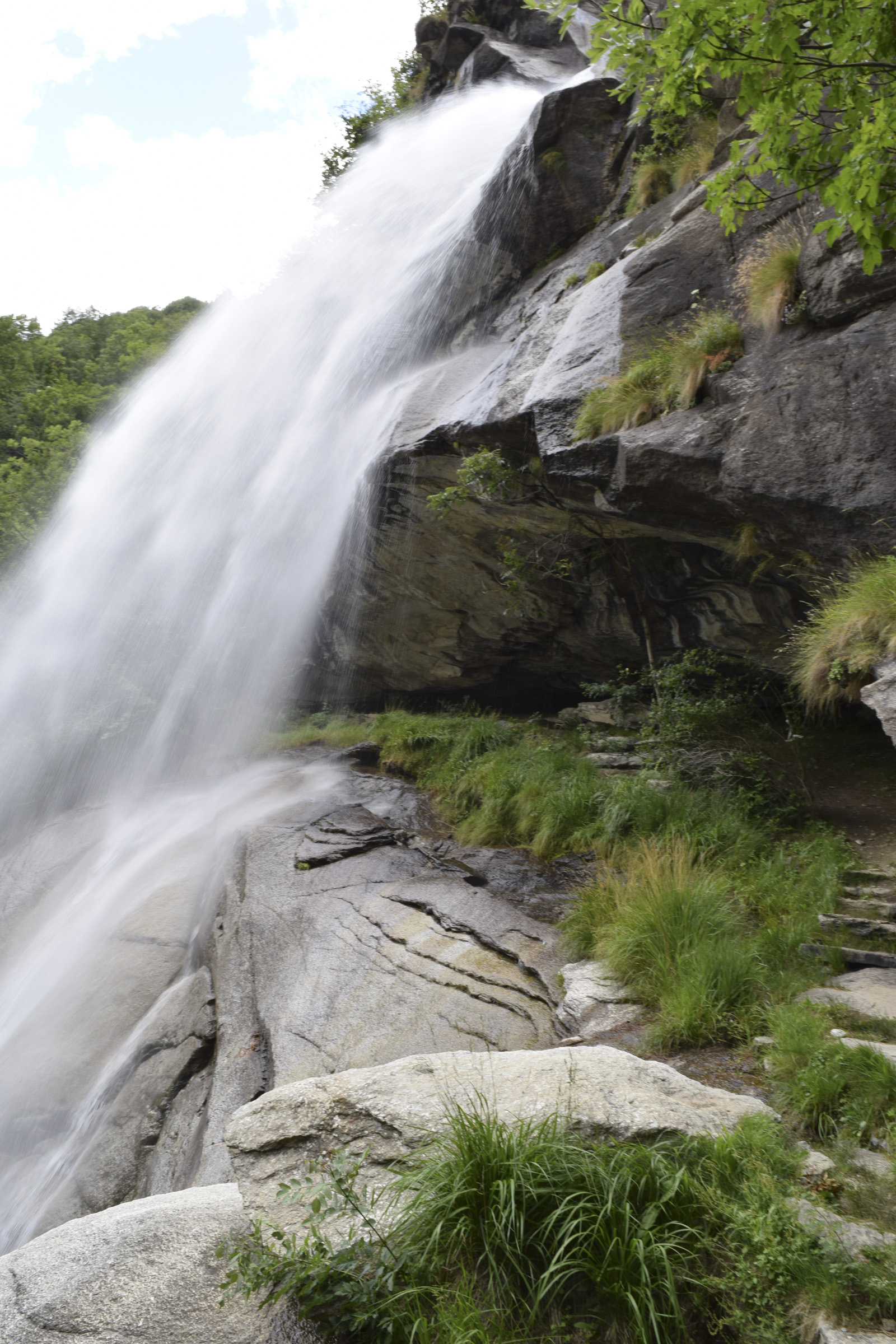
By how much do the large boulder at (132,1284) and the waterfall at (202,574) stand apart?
542cm

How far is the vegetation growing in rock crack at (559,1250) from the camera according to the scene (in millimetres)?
2221

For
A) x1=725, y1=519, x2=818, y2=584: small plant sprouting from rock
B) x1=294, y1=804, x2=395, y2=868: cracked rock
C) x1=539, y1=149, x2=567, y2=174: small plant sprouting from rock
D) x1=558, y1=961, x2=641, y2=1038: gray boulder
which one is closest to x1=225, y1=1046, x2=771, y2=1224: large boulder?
x1=558, y1=961, x2=641, y2=1038: gray boulder

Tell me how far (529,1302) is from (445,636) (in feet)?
35.6

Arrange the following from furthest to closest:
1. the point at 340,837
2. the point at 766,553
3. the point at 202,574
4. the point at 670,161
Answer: the point at 202,574, the point at 670,161, the point at 340,837, the point at 766,553

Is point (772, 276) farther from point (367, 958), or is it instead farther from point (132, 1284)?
point (132, 1284)

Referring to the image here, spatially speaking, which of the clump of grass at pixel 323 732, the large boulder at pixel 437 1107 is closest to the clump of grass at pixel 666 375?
the large boulder at pixel 437 1107

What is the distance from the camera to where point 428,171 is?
16734 mm

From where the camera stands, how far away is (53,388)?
86.5 ft

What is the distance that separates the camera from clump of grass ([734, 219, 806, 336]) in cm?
658

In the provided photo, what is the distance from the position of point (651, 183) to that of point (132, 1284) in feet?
41.3

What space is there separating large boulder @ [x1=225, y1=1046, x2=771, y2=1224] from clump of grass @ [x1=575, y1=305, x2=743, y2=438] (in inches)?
235

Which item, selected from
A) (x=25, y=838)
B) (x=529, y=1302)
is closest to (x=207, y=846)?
(x=25, y=838)

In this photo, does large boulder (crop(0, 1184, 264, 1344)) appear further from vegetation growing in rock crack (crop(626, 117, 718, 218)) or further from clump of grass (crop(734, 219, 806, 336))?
vegetation growing in rock crack (crop(626, 117, 718, 218))

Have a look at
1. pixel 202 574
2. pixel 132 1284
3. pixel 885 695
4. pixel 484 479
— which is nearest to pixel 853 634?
pixel 885 695
